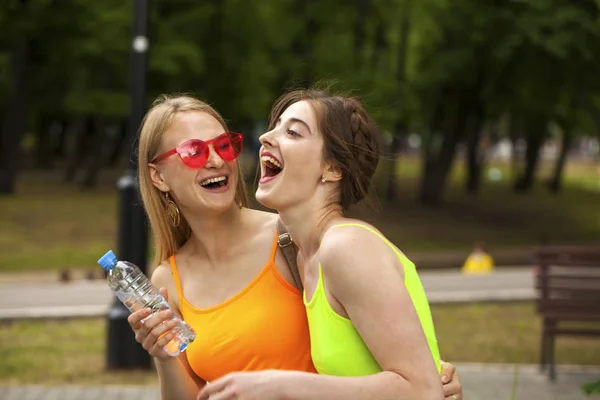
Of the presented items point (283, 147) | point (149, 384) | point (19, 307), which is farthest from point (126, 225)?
point (283, 147)

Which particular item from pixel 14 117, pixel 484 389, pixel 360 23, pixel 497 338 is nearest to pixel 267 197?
pixel 484 389

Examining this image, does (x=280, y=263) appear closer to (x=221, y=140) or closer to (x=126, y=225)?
(x=221, y=140)

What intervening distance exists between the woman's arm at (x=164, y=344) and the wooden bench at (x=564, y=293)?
640 cm

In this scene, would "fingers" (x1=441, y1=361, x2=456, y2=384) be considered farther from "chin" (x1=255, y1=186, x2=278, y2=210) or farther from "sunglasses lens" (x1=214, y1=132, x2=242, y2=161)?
"sunglasses lens" (x1=214, y1=132, x2=242, y2=161)

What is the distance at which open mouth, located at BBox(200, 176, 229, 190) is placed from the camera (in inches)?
125

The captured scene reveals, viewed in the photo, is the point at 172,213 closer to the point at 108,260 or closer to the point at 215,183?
the point at 215,183

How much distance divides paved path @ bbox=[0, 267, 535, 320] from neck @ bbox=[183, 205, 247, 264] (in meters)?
9.89

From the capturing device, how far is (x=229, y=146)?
317 cm

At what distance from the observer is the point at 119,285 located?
3.03m

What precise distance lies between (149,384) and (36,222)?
66.2ft

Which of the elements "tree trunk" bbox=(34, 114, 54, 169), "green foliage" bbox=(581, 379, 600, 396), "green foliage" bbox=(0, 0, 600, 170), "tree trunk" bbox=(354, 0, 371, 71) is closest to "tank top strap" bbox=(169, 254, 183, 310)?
"green foliage" bbox=(581, 379, 600, 396)

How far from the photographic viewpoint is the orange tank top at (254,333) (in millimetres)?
3080

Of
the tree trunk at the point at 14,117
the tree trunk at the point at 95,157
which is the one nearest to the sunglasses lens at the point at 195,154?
the tree trunk at the point at 14,117

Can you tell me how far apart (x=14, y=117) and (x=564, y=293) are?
91.7ft
